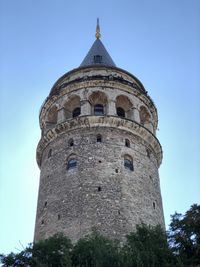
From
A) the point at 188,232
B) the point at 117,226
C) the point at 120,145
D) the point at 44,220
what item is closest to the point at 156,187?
the point at 120,145

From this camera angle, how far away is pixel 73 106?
2741cm

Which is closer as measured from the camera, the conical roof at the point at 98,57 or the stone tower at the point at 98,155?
the stone tower at the point at 98,155

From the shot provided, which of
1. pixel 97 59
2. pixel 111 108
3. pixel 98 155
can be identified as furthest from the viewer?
pixel 97 59

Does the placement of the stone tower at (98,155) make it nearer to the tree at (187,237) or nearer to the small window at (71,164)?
the small window at (71,164)

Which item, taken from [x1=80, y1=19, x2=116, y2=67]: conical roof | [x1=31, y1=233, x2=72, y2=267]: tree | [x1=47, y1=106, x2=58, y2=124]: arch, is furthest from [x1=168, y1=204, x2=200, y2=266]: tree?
[x1=80, y1=19, x2=116, y2=67]: conical roof

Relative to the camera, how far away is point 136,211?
847 inches

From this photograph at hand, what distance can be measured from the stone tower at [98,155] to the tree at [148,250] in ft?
9.66

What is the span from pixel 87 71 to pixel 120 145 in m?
6.36

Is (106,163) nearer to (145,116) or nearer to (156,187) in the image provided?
(156,187)

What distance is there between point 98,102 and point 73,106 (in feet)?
5.06

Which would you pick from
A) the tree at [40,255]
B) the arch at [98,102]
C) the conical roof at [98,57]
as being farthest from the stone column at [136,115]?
the tree at [40,255]

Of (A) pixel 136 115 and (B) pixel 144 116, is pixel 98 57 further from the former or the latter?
(A) pixel 136 115

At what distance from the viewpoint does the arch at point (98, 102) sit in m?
26.6

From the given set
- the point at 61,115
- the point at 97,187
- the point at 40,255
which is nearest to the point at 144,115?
the point at 61,115
